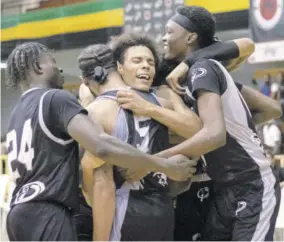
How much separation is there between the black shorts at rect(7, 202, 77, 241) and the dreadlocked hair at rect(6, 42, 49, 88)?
534 mm

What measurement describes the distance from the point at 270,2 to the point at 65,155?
6.83 metres

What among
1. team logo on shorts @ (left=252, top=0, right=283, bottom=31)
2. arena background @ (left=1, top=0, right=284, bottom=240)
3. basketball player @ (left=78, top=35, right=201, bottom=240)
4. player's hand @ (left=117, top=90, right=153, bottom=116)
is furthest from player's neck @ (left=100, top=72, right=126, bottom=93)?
team logo on shorts @ (left=252, top=0, right=283, bottom=31)

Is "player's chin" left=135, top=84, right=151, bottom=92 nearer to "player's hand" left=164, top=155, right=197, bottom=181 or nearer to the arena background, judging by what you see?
"player's hand" left=164, top=155, right=197, bottom=181

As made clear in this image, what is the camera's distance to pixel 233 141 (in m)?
3.22

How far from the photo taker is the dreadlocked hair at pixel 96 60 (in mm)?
3131

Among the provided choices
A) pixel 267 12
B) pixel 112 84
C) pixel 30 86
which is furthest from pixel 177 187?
pixel 267 12

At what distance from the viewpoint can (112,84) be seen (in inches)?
122

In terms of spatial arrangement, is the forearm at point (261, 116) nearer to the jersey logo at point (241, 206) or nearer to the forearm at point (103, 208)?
the jersey logo at point (241, 206)

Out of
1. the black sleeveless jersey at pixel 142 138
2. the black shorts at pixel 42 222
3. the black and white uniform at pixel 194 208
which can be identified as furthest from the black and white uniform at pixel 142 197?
the black and white uniform at pixel 194 208

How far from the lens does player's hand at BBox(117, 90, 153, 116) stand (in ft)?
9.72

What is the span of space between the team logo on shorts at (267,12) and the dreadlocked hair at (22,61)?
646cm

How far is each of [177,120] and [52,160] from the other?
0.52m

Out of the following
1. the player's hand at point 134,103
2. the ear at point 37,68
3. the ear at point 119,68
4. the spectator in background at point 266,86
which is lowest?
the spectator in background at point 266,86

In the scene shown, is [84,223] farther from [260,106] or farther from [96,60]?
[260,106]
